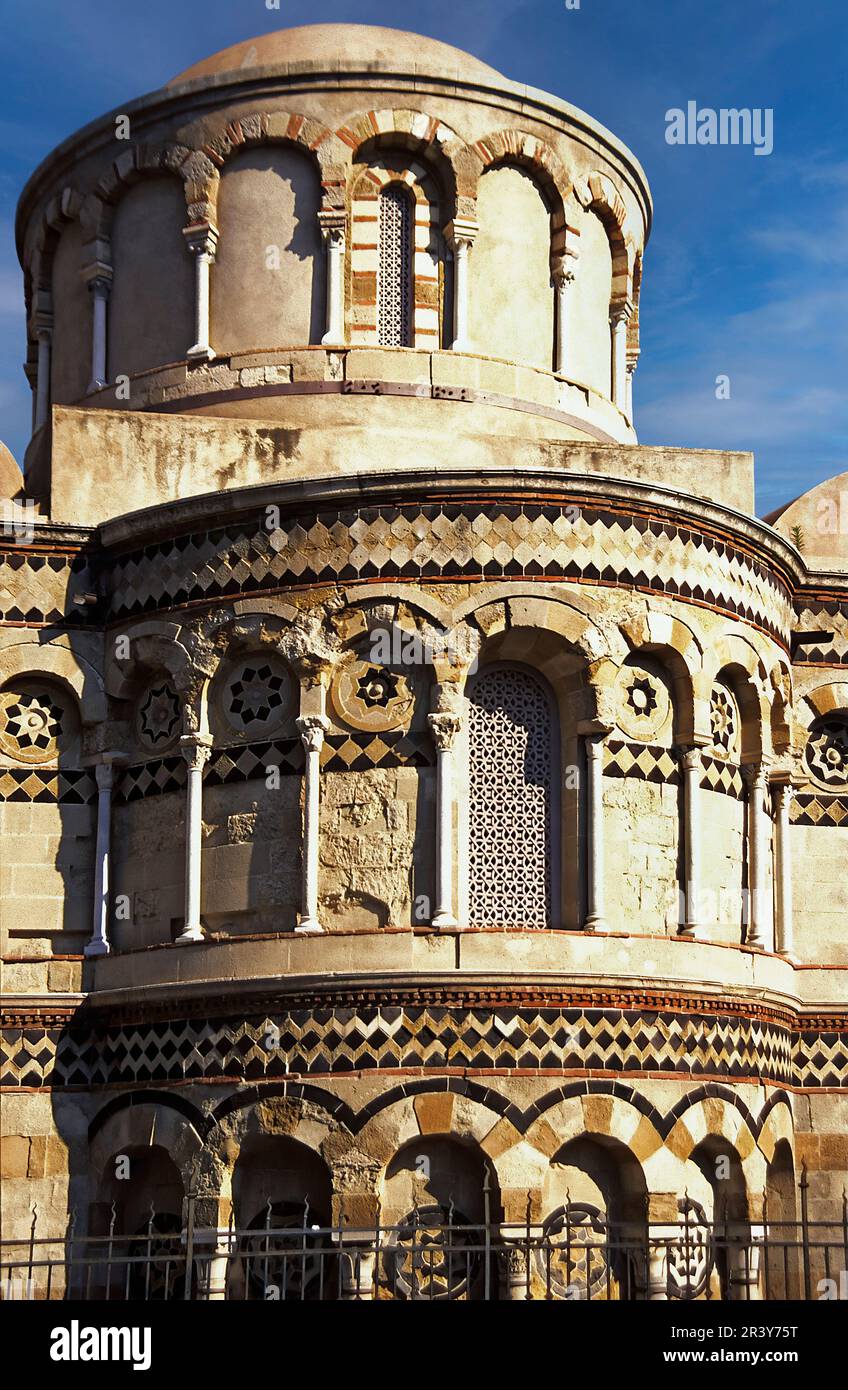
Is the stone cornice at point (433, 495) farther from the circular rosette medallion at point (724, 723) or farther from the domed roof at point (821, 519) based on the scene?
the domed roof at point (821, 519)

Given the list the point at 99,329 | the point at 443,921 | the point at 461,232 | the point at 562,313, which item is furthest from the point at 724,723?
the point at 99,329

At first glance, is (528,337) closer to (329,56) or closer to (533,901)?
(329,56)

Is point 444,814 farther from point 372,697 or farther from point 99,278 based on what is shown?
point 99,278

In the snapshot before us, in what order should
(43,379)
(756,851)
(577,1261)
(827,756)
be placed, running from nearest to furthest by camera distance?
(577,1261) → (756,851) → (827,756) → (43,379)

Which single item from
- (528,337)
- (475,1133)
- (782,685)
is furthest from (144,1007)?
(528,337)

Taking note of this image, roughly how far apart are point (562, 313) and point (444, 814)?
6722mm

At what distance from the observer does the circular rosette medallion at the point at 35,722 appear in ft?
61.5

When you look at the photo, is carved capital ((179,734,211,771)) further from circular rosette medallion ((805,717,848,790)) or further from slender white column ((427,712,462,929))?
circular rosette medallion ((805,717,848,790))

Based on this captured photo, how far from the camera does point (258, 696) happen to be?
58.7 feet

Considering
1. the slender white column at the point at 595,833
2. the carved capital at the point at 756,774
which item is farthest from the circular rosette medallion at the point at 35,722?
the carved capital at the point at 756,774

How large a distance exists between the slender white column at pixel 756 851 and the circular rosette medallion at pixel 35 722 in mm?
5989

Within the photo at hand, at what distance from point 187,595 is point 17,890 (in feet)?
9.64

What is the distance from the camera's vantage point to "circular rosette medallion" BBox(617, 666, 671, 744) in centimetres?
1775
